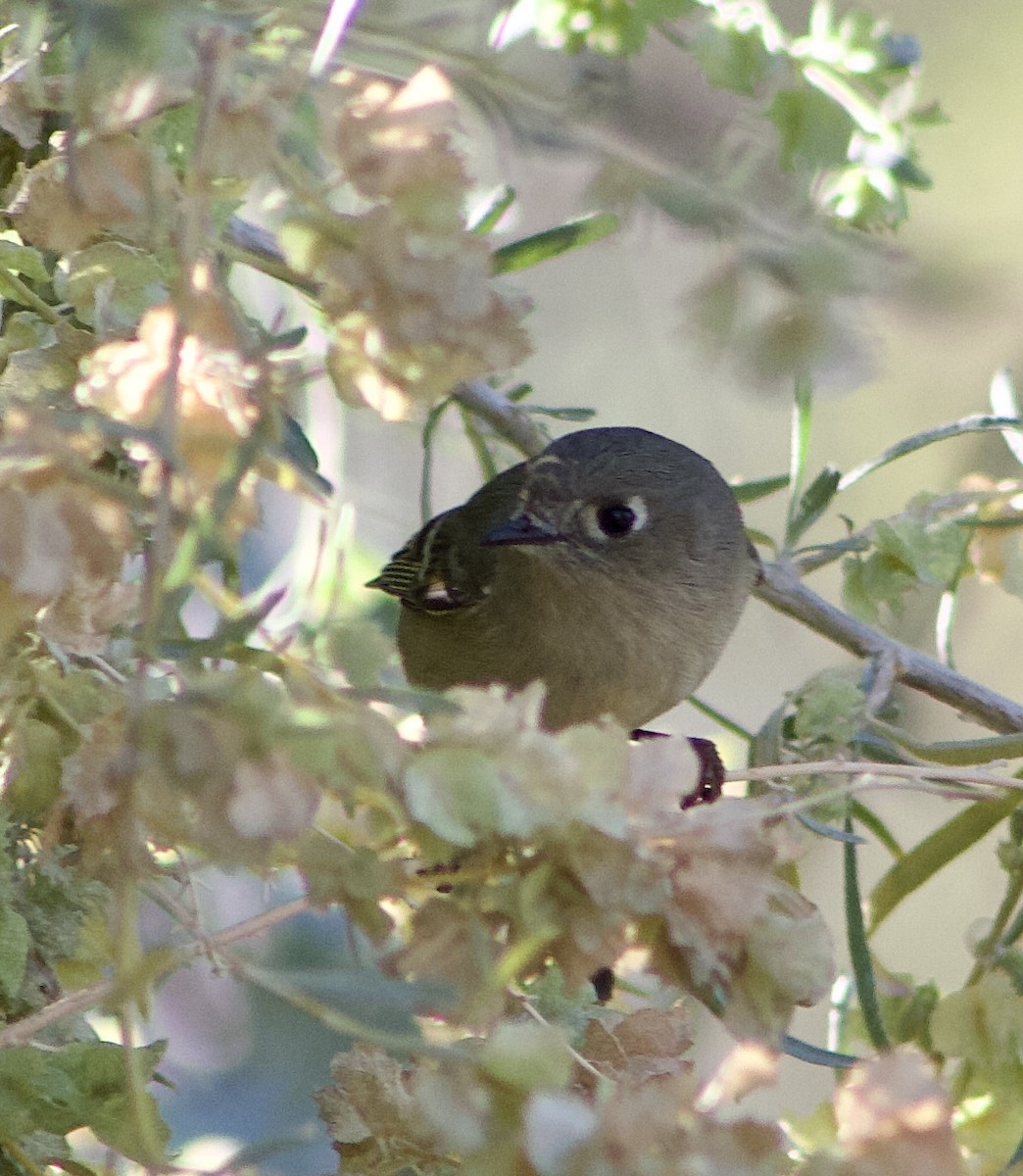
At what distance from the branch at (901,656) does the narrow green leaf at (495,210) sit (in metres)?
0.59

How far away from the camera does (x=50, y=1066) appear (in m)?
0.93

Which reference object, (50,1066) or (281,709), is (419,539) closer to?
(50,1066)

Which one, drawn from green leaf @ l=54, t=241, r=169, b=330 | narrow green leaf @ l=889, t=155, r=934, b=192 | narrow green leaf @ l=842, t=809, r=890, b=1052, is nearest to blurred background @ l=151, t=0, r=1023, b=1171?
narrow green leaf @ l=889, t=155, r=934, b=192

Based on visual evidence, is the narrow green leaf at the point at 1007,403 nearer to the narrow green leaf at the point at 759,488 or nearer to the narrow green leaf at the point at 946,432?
the narrow green leaf at the point at 946,432

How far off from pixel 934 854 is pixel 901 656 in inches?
11.7

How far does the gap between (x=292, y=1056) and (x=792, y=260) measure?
58.7 inches

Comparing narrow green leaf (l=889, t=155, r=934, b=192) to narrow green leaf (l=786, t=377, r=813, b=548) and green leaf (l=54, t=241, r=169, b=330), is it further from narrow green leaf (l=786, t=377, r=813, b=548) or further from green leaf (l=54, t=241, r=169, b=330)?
green leaf (l=54, t=241, r=169, b=330)

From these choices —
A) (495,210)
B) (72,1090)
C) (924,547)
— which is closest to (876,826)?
(924,547)

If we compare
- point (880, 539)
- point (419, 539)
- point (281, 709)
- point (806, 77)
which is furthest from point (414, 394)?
point (419, 539)

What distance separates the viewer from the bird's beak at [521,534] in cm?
207

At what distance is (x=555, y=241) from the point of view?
5.74 feet

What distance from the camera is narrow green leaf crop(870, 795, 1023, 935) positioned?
5.02 feet

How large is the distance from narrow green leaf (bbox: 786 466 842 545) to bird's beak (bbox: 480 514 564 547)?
0.36m

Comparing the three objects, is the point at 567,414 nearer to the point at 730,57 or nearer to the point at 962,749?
the point at 730,57
